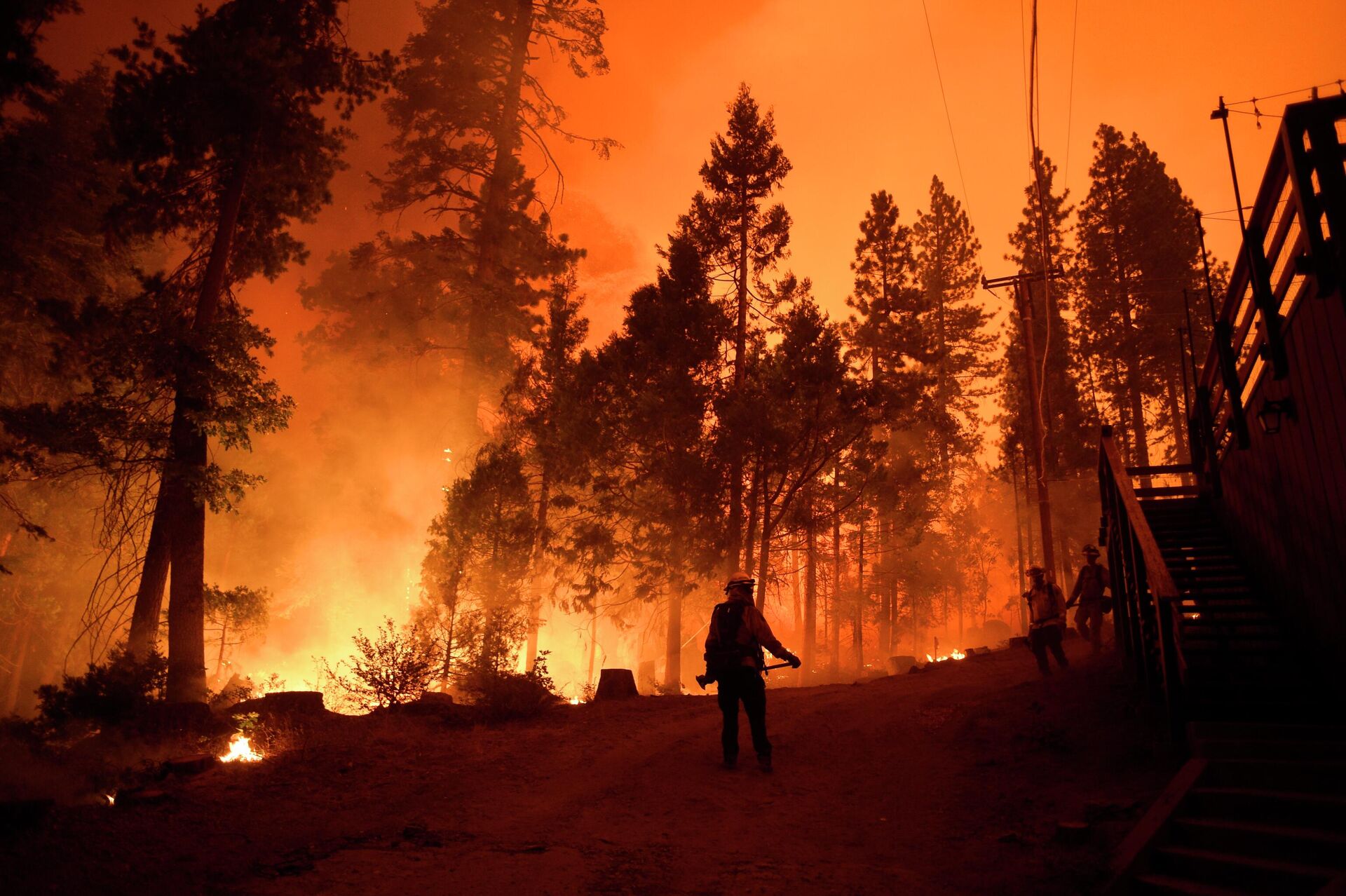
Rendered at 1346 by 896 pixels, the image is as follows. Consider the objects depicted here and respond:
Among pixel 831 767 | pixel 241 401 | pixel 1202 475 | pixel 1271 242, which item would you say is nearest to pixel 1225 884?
pixel 831 767

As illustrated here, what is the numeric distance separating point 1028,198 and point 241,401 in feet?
117

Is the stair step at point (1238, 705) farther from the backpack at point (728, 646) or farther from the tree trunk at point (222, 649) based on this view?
the tree trunk at point (222, 649)

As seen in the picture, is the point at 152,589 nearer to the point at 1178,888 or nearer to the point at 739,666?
the point at 739,666

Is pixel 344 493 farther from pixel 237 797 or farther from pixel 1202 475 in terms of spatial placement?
pixel 1202 475

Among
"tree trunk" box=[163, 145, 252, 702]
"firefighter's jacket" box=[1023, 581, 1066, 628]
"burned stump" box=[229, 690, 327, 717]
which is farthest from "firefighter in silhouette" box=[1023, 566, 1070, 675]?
"tree trunk" box=[163, 145, 252, 702]

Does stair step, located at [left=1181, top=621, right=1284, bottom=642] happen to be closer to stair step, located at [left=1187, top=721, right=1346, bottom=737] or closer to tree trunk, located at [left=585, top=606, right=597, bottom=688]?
stair step, located at [left=1187, top=721, right=1346, bottom=737]

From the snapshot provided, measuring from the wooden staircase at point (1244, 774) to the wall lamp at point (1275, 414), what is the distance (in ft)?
5.99

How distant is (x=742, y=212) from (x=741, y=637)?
57.1 feet

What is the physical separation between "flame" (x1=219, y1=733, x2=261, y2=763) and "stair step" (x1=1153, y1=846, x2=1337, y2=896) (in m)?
8.96

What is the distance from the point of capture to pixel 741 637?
7816 millimetres

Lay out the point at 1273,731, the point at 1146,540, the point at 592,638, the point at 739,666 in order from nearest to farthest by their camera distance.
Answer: the point at 1273,731, the point at 1146,540, the point at 739,666, the point at 592,638

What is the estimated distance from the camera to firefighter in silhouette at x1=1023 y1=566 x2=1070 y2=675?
10.1 meters

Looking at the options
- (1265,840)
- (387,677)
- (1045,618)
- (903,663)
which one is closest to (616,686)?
(387,677)

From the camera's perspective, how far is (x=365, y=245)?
1001 inches
